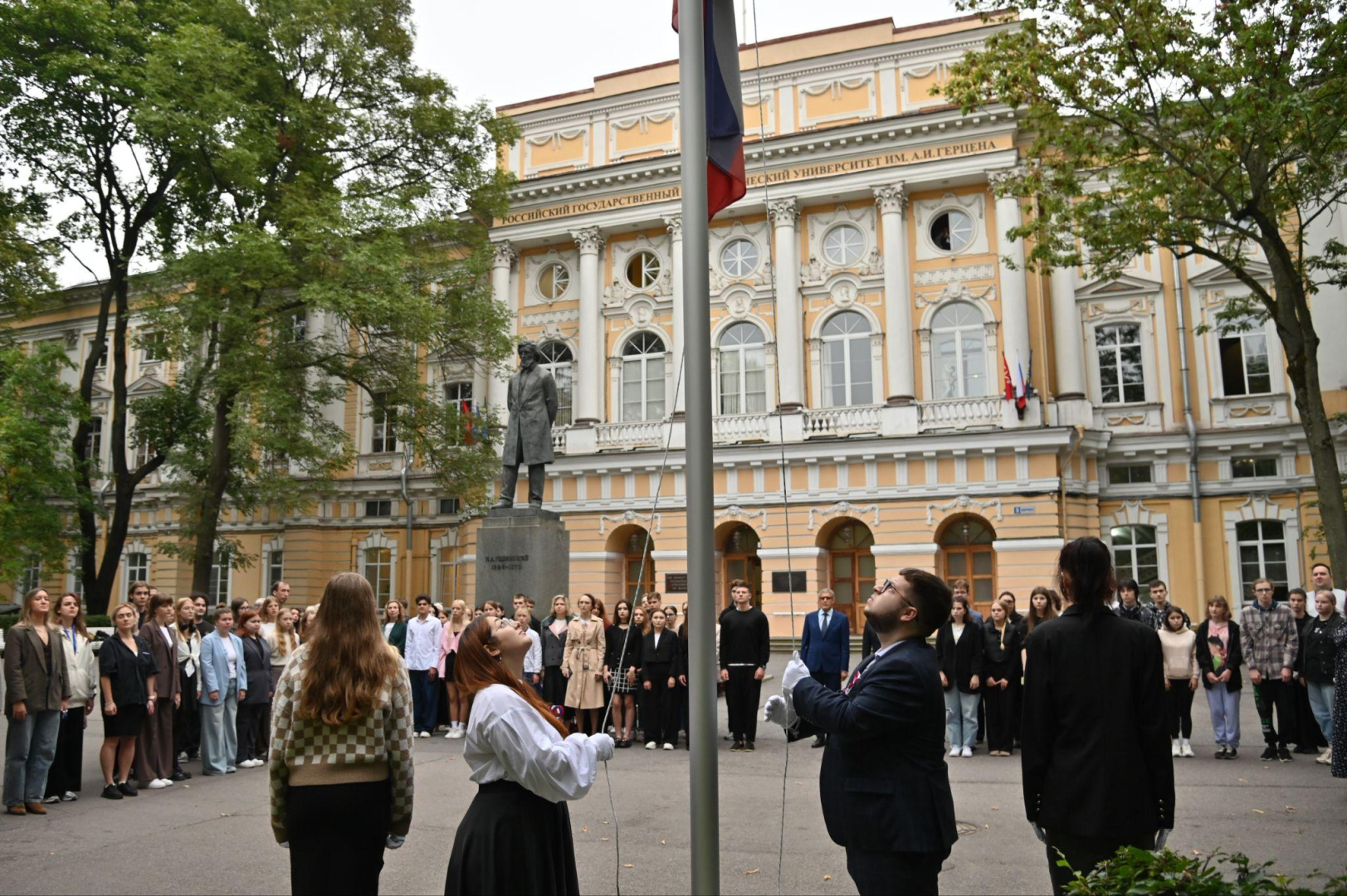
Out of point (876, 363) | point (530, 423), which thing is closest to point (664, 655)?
point (530, 423)

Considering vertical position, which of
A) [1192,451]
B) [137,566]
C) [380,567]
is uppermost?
[1192,451]

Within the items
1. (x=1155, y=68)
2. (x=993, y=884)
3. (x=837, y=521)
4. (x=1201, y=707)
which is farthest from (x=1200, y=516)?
(x=993, y=884)

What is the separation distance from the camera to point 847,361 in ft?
108

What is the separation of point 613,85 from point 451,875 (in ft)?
116

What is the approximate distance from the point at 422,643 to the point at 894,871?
39.8 ft

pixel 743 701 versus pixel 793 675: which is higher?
pixel 793 675

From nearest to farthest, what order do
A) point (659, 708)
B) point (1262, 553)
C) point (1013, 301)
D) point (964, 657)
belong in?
1. point (964, 657)
2. point (659, 708)
3. point (1262, 553)
4. point (1013, 301)

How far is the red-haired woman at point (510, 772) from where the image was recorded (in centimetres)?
416

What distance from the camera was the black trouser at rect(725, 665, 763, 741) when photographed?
13453mm

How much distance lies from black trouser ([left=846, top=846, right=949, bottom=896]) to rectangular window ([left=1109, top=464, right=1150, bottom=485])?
28844 mm

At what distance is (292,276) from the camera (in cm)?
2380

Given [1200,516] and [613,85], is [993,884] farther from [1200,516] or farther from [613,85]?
[613,85]

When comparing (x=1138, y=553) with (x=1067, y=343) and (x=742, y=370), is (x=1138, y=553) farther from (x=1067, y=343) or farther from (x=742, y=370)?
(x=742, y=370)

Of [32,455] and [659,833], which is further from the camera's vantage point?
[32,455]
